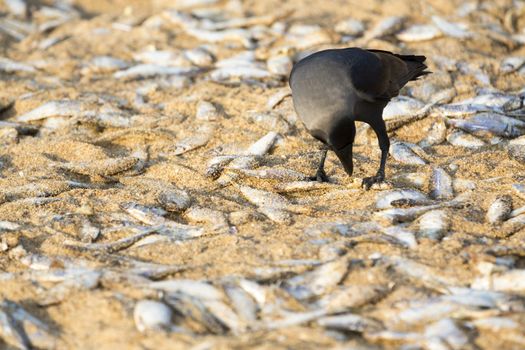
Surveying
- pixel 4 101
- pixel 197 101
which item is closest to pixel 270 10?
pixel 197 101

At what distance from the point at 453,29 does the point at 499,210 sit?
134 inches

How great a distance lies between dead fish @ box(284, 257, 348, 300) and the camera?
3.39m

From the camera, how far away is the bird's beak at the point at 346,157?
4.63m

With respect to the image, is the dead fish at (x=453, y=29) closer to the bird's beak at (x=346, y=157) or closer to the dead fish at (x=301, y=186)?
the bird's beak at (x=346, y=157)

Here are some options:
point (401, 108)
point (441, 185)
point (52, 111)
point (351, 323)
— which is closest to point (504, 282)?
point (351, 323)

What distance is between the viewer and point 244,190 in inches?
184

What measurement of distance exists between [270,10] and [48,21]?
2.30 m

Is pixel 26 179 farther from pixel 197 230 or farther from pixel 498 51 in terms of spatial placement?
pixel 498 51

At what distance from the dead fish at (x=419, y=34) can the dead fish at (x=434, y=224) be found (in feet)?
10.9

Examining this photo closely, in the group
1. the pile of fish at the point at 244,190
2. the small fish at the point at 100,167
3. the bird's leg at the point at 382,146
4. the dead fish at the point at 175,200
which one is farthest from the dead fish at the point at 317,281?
the small fish at the point at 100,167

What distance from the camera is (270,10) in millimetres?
7734

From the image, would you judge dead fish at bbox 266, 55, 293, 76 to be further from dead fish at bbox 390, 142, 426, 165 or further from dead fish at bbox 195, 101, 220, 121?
dead fish at bbox 390, 142, 426, 165

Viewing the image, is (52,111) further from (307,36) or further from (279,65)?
(307,36)

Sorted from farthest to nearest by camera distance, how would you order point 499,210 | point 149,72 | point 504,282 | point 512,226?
point 149,72 < point 499,210 < point 512,226 < point 504,282
